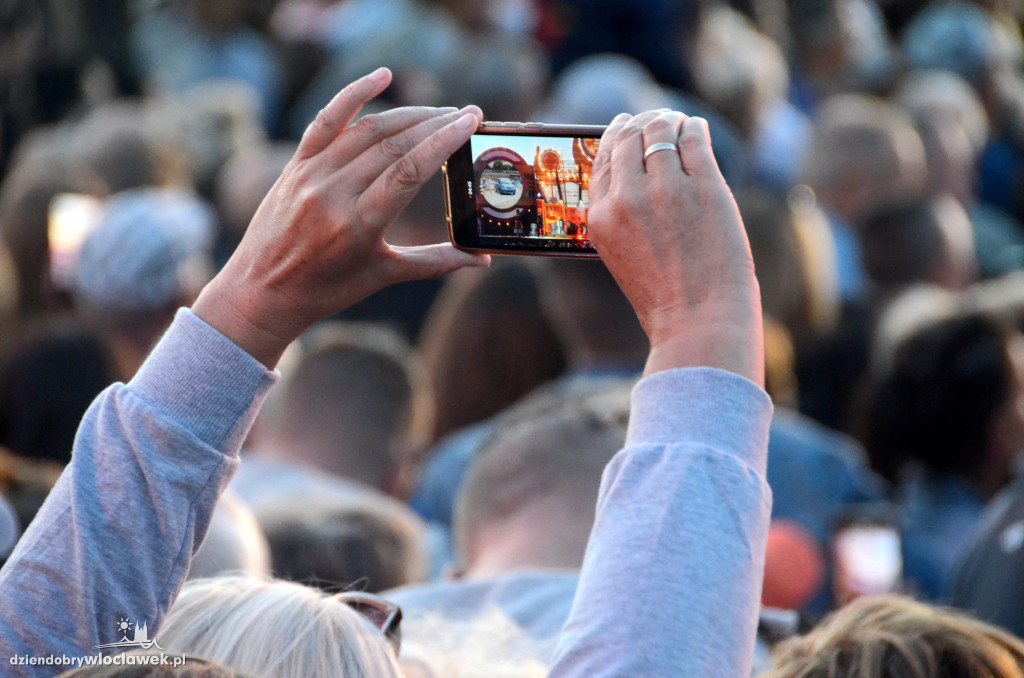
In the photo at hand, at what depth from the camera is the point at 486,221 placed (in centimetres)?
158

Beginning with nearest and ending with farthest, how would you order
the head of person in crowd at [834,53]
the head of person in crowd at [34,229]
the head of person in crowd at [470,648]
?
1. the head of person in crowd at [470,648]
2. the head of person in crowd at [34,229]
3. the head of person in crowd at [834,53]

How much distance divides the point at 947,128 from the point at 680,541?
19.4 ft

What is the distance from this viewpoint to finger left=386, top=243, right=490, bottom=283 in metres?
1.46

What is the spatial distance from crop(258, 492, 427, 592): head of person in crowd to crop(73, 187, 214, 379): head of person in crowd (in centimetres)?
147

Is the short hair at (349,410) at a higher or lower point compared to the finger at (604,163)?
lower

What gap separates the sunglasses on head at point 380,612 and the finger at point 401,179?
48cm

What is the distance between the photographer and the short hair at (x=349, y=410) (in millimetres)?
3672

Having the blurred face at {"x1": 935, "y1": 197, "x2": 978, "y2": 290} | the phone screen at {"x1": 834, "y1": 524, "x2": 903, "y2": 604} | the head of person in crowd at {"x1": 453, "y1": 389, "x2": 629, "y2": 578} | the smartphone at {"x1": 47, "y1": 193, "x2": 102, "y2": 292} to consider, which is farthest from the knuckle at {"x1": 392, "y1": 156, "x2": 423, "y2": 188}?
the blurred face at {"x1": 935, "y1": 197, "x2": 978, "y2": 290}

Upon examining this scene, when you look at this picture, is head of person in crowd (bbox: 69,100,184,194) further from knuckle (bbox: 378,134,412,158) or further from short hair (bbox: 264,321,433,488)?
knuckle (bbox: 378,134,412,158)

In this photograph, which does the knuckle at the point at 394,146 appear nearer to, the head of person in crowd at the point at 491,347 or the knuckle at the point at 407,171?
the knuckle at the point at 407,171

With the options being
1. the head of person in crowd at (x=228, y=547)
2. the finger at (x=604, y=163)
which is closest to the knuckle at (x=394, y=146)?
the finger at (x=604, y=163)

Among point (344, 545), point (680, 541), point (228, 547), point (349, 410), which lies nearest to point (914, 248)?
point (349, 410)

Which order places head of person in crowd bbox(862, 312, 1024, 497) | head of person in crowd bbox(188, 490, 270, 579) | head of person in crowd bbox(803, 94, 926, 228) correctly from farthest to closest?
head of person in crowd bbox(803, 94, 926, 228) → head of person in crowd bbox(862, 312, 1024, 497) → head of person in crowd bbox(188, 490, 270, 579)

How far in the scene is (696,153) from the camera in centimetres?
130
